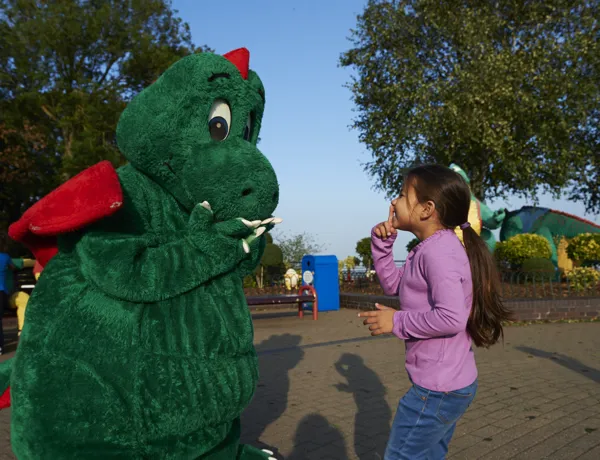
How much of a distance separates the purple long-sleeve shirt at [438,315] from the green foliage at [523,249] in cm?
1420

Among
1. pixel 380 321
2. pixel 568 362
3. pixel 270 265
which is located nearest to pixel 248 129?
pixel 380 321

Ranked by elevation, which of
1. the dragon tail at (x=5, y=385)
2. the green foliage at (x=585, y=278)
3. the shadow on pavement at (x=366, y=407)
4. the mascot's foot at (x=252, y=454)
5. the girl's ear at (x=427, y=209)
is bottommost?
the shadow on pavement at (x=366, y=407)

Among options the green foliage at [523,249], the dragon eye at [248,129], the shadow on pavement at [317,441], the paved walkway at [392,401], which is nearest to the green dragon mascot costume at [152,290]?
the dragon eye at [248,129]

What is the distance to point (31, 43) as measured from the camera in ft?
74.1

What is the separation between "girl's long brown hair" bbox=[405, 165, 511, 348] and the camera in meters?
2.38

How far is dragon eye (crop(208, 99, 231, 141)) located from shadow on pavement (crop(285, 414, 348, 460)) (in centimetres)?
235

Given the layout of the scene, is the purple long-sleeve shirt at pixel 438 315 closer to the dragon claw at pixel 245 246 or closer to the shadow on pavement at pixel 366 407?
the dragon claw at pixel 245 246

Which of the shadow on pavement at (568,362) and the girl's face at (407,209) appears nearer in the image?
the girl's face at (407,209)

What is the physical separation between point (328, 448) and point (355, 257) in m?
19.3

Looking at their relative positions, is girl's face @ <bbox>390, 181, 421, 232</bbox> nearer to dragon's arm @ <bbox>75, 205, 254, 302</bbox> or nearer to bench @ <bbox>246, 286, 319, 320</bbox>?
dragon's arm @ <bbox>75, 205, 254, 302</bbox>

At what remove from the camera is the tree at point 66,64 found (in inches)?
861

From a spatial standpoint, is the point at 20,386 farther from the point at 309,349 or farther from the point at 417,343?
the point at 309,349

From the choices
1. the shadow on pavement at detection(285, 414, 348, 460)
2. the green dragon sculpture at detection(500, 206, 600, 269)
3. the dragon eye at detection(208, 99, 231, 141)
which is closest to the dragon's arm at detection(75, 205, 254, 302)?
the dragon eye at detection(208, 99, 231, 141)

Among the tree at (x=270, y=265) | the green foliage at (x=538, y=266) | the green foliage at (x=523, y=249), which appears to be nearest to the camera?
the green foliage at (x=538, y=266)
